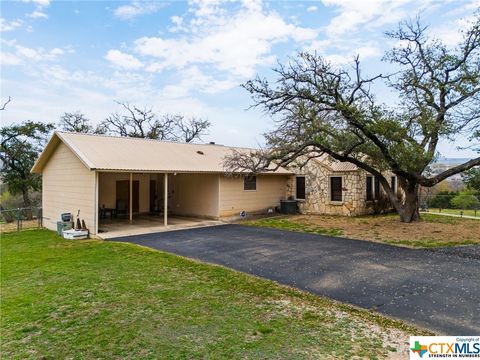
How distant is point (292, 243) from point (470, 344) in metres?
6.26

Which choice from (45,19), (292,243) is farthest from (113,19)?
(292,243)

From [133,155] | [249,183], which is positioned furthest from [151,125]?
[133,155]

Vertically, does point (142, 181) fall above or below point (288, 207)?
above

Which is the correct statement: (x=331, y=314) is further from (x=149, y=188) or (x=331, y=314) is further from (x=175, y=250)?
(x=149, y=188)

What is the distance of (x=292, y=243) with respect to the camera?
10.0m

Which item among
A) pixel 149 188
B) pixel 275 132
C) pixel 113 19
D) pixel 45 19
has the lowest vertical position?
pixel 149 188

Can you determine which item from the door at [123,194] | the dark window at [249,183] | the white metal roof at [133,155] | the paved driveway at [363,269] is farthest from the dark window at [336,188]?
the door at [123,194]

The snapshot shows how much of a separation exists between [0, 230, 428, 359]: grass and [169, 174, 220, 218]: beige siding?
337 inches

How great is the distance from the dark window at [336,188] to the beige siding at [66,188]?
1177 cm

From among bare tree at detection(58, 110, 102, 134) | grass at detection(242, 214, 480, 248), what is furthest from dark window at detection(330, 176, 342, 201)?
bare tree at detection(58, 110, 102, 134)

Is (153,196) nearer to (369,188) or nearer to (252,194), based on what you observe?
(252,194)

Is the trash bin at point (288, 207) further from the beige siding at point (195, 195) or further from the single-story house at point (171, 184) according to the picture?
the beige siding at point (195, 195)

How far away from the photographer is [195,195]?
16953 mm

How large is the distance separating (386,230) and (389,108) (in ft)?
14.9
